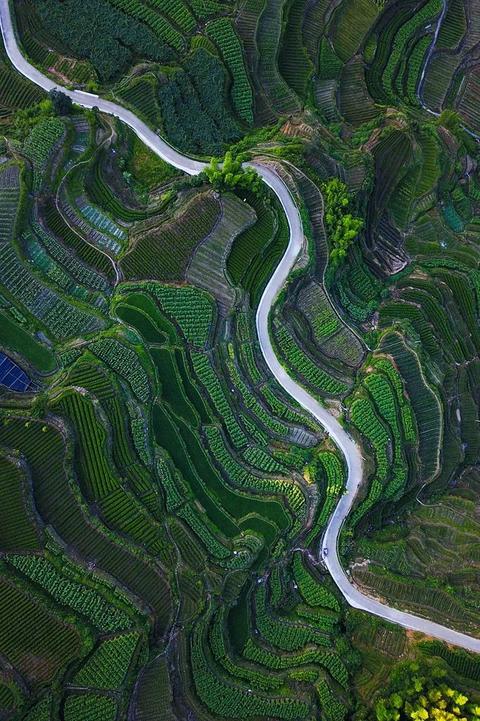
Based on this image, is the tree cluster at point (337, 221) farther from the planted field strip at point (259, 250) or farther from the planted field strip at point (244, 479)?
the planted field strip at point (244, 479)

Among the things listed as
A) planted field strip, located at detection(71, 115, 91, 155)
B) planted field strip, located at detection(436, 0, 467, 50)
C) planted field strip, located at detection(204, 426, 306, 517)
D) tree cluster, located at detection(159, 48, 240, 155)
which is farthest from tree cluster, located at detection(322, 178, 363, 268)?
planted field strip, located at detection(436, 0, 467, 50)

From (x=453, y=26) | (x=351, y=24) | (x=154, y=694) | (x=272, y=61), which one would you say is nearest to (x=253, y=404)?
(x=154, y=694)

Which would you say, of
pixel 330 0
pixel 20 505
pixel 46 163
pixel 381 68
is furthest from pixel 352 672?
pixel 330 0

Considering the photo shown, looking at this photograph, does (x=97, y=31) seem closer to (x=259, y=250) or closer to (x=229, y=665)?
(x=259, y=250)

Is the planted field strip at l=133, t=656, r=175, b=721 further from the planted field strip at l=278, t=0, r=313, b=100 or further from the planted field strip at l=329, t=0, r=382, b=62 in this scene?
the planted field strip at l=329, t=0, r=382, b=62

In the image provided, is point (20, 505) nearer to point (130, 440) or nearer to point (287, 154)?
point (130, 440)

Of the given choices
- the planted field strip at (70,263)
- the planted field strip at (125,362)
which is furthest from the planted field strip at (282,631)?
the planted field strip at (70,263)
